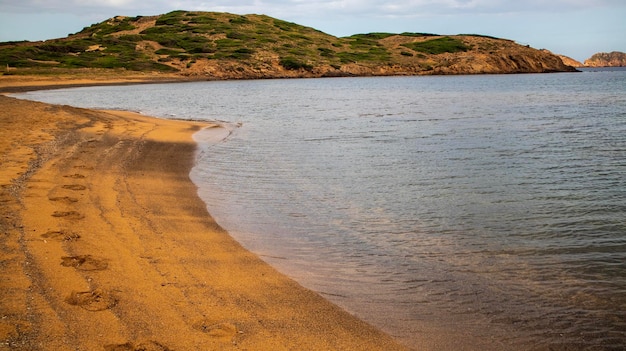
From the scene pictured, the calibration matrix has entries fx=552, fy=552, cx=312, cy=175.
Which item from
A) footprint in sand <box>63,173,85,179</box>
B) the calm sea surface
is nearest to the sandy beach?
footprint in sand <box>63,173,85,179</box>

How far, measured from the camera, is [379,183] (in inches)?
559

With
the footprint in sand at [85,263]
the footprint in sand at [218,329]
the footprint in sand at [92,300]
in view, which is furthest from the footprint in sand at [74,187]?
the footprint in sand at [218,329]

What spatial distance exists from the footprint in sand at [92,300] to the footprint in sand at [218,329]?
1113 mm

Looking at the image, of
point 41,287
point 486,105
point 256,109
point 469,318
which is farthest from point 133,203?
point 486,105

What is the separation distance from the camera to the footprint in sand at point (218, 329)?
564 centimetres

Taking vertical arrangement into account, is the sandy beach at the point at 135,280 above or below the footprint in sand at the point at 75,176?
below

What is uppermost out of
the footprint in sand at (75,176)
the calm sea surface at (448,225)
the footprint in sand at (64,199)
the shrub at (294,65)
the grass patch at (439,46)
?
the grass patch at (439,46)

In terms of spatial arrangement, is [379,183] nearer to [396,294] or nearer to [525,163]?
[525,163]

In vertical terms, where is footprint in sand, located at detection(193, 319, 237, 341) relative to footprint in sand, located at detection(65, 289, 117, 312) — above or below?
below

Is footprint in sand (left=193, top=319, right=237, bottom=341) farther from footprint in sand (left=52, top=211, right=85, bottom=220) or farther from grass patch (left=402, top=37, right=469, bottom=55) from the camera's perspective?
grass patch (left=402, top=37, right=469, bottom=55)

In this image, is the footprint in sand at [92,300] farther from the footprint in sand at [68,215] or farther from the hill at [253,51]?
the hill at [253,51]

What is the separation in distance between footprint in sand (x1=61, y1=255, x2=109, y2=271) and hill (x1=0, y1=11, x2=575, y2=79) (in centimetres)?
7857

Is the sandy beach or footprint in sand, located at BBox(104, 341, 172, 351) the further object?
the sandy beach

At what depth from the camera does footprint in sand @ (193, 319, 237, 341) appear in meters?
5.64
